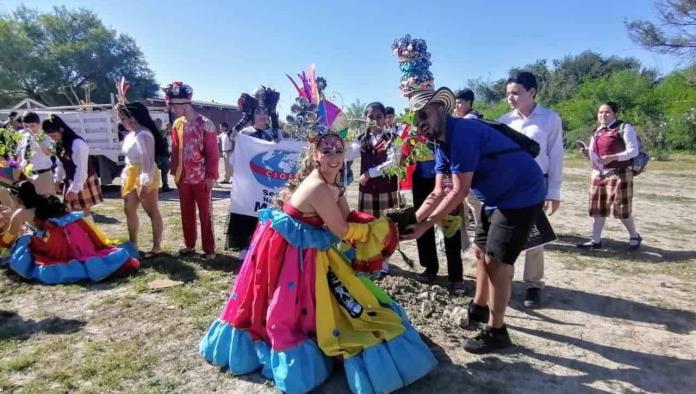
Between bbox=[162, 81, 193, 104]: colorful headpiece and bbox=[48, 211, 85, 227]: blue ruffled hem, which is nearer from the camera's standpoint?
bbox=[48, 211, 85, 227]: blue ruffled hem

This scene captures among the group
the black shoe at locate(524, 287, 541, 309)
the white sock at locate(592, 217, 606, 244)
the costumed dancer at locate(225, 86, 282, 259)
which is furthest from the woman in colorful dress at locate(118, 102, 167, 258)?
the white sock at locate(592, 217, 606, 244)

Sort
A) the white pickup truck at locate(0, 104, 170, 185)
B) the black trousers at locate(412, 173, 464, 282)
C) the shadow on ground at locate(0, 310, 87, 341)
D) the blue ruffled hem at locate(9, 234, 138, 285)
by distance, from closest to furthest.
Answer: the shadow on ground at locate(0, 310, 87, 341)
the black trousers at locate(412, 173, 464, 282)
the blue ruffled hem at locate(9, 234, 138, 285)
the white pickup truck at locate(0, 104, 170, 185)

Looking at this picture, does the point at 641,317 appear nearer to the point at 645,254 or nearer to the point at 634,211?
the point at 645,254

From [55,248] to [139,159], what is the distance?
1.36 meters

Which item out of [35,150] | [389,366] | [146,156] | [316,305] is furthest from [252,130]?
[389,366]

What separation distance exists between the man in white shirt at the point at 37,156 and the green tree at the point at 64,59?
37388mm

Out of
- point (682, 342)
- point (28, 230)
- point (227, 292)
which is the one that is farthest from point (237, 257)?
point (682, 342)

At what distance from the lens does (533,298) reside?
4.49 m

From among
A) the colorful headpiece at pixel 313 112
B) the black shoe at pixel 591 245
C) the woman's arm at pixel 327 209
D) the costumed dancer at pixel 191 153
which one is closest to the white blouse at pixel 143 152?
the costumed dancer at pixel 191 153

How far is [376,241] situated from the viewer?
3121 mm

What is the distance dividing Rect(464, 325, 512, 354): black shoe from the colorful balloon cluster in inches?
77.4

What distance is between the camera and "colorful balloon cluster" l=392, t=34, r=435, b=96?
11.9 ft

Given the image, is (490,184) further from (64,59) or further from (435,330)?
(64,59)

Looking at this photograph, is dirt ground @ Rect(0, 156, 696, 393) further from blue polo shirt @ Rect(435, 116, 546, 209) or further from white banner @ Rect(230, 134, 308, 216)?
blue polo shirt @ Rect(435, 116, 546, 209)
